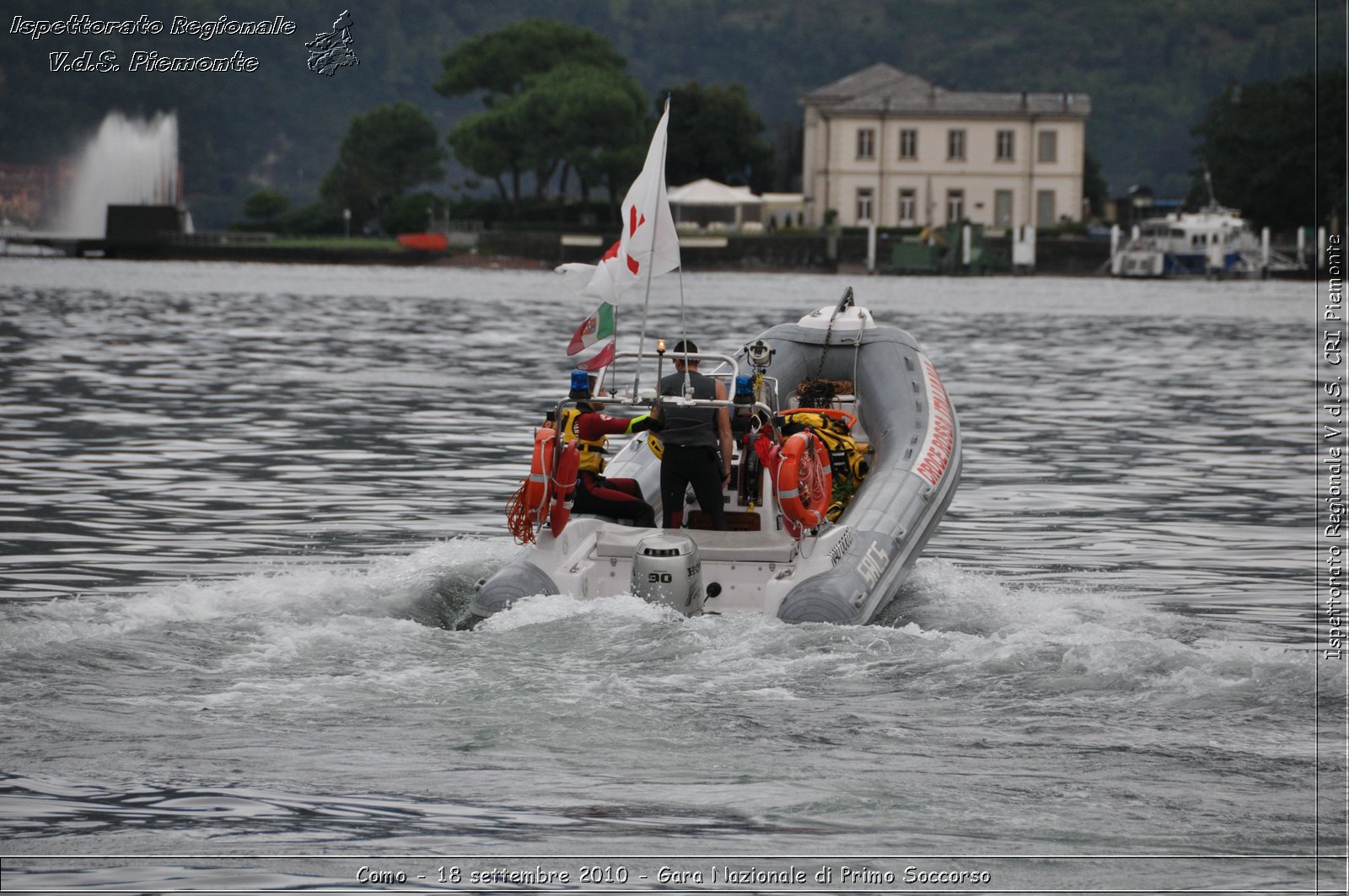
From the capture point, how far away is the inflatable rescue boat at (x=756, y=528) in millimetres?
11109

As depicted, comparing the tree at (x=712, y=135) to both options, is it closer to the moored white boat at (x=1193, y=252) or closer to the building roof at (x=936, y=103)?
the building roof at (x=936, y=103)

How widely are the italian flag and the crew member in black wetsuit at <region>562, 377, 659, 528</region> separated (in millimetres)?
233

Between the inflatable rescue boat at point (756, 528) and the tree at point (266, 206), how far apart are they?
11301 centimetres

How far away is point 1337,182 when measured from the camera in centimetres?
9881

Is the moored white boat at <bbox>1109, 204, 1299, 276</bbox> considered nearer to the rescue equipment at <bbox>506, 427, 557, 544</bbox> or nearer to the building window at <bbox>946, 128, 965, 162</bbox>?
the building window at <bbox>946, 128, 965, 162</bbox>

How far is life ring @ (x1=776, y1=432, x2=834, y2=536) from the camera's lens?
37.2 ft

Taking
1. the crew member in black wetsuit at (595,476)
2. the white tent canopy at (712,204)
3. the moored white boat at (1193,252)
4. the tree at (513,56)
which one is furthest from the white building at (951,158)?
the crew member in black wetsuit at (595,476)

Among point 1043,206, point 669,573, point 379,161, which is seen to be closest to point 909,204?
point 1043,206

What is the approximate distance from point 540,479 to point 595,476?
2.86 ft

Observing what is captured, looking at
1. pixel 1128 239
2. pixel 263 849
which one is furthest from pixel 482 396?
pixel 1128 239

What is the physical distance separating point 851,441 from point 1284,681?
4684mm

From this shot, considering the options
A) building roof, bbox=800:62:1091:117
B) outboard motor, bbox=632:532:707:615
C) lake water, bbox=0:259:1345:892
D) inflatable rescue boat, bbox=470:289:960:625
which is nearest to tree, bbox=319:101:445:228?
building roof, bbox=800:62:1091:117

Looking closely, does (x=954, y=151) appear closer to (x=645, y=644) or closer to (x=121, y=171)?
(x=121, y=171)

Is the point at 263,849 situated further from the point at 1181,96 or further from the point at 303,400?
the point at 1181,96
